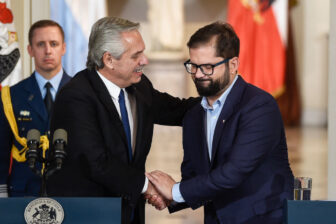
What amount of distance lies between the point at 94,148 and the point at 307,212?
0.94m

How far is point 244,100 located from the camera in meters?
2.96

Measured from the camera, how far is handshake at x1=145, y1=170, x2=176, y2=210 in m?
3.10

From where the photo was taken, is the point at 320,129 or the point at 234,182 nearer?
the point at 234,182

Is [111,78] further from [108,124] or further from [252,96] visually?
[252,96]

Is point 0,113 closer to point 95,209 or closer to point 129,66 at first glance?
point 129,66

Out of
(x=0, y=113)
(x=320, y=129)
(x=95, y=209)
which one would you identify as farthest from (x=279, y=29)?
(x=95, y=209)

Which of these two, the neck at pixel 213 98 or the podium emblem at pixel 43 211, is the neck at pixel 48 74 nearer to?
the neck at pixel 213 98

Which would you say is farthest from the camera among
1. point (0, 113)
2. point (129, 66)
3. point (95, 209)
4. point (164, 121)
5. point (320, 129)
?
point (320, 129)

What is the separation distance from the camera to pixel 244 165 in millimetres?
2857

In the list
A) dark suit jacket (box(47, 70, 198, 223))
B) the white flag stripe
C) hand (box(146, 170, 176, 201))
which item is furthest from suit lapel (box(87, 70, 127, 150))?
the white flag stripe

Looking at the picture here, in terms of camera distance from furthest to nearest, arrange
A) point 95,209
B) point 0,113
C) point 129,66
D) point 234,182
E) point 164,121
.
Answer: point 0,113
point 164,121
point 129,66
point 234,182
point 95,209

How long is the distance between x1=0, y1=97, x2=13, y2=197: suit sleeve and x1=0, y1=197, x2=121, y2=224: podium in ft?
3.69

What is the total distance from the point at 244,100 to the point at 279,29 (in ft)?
38.5

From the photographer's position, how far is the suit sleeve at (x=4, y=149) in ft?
12.0
